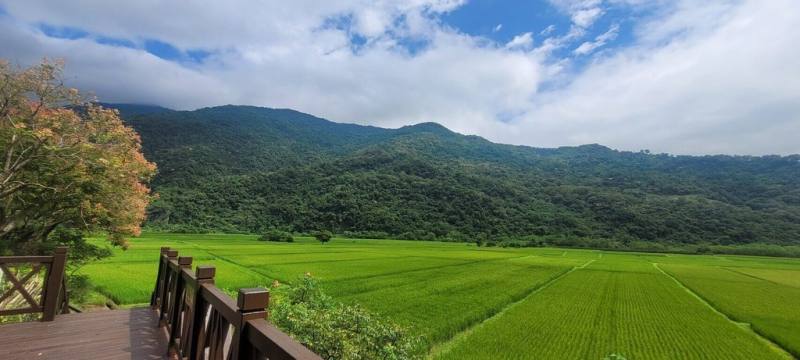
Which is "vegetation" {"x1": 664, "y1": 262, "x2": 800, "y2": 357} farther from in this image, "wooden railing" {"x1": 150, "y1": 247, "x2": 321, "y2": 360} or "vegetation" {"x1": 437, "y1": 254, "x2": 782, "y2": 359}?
"wooden railing" {"x1": 150, "y1": 247, "x2": 321, "y2": 360}

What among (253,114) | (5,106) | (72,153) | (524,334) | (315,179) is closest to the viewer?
(5,106)

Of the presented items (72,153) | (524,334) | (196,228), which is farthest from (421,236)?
(72,153)

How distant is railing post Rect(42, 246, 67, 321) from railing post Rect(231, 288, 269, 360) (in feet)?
19.5

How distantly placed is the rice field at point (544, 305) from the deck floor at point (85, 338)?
623 cm

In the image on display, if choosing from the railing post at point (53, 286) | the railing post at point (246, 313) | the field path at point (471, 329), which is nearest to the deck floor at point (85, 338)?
the railing post at point (53, 286)

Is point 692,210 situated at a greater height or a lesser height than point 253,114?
lesser

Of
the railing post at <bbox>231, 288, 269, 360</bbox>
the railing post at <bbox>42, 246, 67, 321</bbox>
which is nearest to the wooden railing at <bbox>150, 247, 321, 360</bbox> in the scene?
the railing post at <bbox>231, 288, 269, 360</bbox>

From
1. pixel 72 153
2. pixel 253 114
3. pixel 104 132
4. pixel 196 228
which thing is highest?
pixel 253 114

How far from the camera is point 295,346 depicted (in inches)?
67.6

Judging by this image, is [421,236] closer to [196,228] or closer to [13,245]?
[196,228]

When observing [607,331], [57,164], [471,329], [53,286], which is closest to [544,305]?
[607,331]

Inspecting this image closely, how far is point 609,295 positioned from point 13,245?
2751 centimetres

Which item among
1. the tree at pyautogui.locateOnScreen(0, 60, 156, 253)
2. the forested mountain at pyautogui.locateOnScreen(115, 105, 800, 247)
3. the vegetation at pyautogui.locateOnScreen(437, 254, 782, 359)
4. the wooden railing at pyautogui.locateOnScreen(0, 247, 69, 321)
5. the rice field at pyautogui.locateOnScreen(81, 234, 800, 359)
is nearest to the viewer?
the wooden railing at pyautogui.locateOnScreen(0, 247, 69, 321)

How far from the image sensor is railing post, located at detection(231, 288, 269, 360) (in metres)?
2.18
